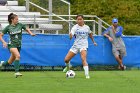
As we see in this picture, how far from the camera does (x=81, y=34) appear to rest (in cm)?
1791

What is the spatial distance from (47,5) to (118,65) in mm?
7267

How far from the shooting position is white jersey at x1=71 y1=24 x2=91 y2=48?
1786 centimetres

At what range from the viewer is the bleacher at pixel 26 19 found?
25.1 meters

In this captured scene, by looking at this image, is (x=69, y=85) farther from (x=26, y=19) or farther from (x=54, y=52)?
(x=26, y=19)

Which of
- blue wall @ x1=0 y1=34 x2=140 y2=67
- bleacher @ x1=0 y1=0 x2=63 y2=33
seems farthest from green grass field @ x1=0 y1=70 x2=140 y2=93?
bleacher @ x1=0 y1=0 x2=63 y2=33

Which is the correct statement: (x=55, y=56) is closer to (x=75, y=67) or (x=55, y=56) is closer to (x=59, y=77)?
(x=75, y=67)

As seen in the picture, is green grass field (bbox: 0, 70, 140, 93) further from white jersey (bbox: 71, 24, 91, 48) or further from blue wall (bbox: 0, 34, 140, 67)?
blue wall (bbox: 0, 34, 140, 67)

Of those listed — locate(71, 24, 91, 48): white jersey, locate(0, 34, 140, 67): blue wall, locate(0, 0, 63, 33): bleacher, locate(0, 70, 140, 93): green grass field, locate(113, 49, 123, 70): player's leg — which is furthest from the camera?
locate(0, 0, 63, 33): bleacher

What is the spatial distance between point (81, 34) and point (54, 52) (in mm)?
4498

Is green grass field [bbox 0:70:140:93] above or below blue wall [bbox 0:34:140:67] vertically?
below

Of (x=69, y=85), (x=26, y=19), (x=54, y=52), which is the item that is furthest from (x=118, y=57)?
(x=69, y=85)

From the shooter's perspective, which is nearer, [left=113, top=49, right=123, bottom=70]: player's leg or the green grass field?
the green grass field

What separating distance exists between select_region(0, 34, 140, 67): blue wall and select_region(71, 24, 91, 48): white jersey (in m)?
4.32

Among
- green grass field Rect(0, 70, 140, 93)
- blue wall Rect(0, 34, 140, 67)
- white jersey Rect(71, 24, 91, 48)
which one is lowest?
green grass field Rect(0, 70, 140, 93)
